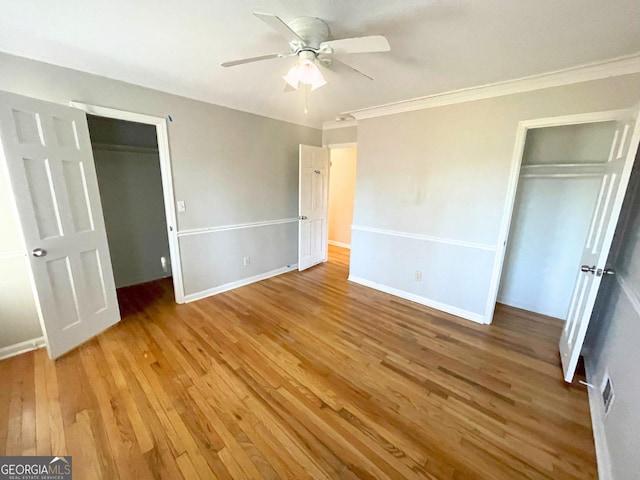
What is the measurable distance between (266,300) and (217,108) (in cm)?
241

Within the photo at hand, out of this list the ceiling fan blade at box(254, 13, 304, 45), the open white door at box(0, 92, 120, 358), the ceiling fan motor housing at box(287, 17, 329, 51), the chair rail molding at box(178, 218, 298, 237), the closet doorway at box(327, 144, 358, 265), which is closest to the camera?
the ceiling fan blade at box(254, 13, 304, 45)

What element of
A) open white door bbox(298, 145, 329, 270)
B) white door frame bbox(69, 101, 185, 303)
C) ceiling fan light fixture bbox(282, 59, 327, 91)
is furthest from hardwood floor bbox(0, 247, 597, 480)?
ceiling fan light fixture bbox(282, 59, 327, 91)

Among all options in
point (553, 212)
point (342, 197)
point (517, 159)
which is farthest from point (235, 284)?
point (553, 212)

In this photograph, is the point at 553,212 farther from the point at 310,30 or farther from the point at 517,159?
the point at 310,30

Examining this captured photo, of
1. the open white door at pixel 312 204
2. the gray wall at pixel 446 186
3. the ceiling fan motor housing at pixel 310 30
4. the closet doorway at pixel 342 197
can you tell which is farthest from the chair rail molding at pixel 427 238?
the ceiling fan motor housing at pixel 310 30

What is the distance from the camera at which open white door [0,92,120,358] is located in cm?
182

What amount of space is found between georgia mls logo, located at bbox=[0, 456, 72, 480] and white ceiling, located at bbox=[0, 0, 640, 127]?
2.47 m

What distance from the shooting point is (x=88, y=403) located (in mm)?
1711

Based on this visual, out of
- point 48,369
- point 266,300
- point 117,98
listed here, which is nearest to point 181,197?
point 117,98

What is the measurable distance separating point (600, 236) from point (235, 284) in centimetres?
377

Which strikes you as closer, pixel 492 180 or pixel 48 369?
pixel 48 369

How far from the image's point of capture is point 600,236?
188 centimetres

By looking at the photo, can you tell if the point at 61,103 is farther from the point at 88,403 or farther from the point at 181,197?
the point at 88,403

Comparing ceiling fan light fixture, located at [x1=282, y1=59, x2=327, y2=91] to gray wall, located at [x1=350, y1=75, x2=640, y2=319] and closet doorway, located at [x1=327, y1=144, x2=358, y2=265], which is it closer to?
gray wall, located at [x1=350, y1=75, x2=640, y2=319]
